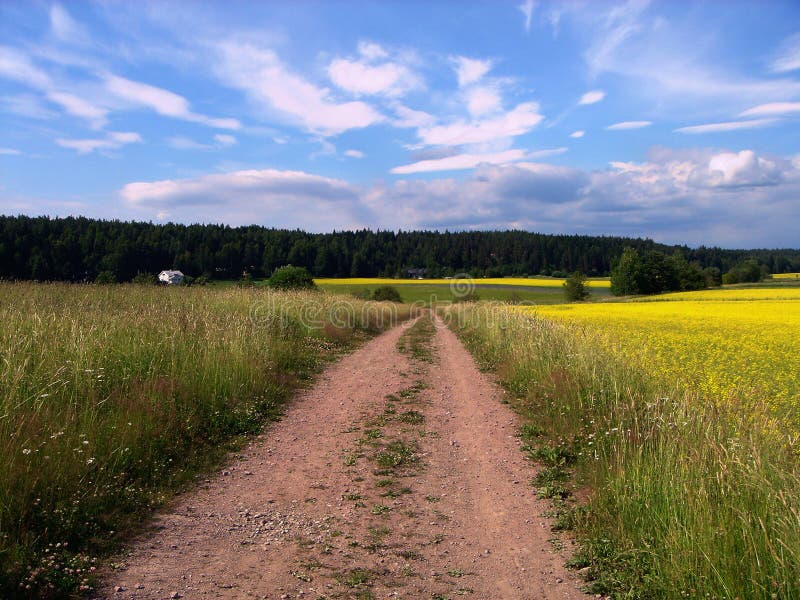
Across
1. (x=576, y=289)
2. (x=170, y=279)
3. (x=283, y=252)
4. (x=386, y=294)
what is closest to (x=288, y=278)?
(x=170, y=279)

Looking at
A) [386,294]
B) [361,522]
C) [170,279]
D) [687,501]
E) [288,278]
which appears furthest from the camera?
[386,294]

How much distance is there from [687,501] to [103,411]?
6.33 meters

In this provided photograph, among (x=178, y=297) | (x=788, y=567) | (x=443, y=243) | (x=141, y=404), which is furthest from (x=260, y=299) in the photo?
(x=443, y=243)

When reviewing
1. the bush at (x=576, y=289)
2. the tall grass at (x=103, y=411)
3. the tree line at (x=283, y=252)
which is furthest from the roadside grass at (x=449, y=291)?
the tall grass at (x=103, y=411)

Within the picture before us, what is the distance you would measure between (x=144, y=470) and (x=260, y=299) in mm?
12985

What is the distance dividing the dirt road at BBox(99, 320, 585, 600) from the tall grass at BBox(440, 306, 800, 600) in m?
0.50

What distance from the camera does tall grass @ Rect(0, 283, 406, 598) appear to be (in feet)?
12.8

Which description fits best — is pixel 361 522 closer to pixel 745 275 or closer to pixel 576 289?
pixel 576 289

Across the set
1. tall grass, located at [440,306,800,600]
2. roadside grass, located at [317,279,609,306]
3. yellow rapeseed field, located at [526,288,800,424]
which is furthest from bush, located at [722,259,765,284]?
tall grass, located at [440,306,800,600]

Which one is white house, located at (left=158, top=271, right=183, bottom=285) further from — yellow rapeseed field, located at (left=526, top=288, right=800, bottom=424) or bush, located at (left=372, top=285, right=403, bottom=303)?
bush, located at (left=372, top=285, right=403, bottom=303)

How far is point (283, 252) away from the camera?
83.2 m

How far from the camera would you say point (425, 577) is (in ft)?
12.2

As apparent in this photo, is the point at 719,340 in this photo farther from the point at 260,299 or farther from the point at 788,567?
the point at 260,299

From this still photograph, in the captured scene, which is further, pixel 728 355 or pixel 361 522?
pixel 728 355
